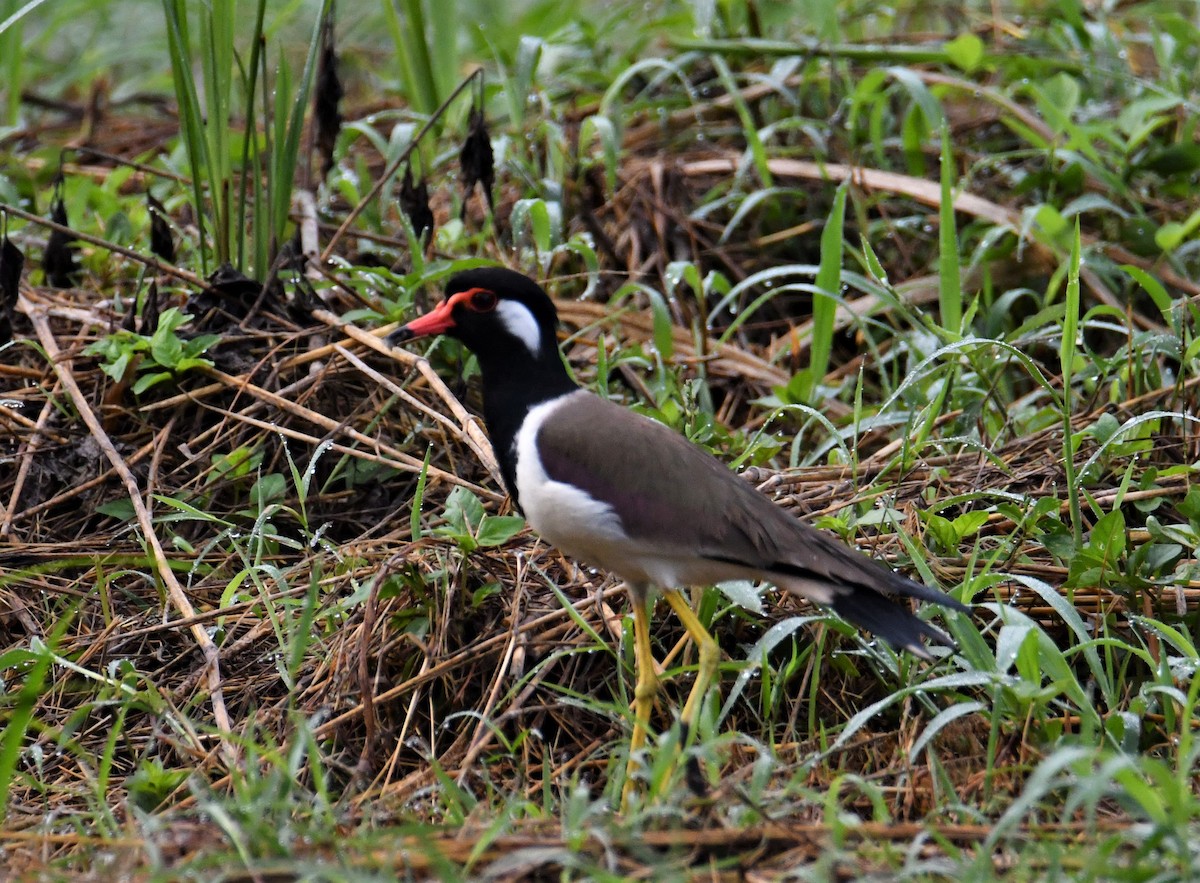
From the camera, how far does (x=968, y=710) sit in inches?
122

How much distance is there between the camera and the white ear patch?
365cm

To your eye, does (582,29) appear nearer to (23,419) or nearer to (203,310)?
(203,310)

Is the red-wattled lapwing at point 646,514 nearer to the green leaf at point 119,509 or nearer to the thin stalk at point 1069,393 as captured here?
the thin stalk at point 1069,393

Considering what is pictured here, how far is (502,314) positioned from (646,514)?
0.69m

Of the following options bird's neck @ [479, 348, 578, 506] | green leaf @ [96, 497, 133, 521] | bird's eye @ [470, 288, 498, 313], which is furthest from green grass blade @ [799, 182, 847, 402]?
green leaf @ [96, 497, 133, 521]

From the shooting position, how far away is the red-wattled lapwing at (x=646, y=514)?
10.7 feet

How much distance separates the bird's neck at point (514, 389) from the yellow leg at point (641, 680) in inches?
19.5

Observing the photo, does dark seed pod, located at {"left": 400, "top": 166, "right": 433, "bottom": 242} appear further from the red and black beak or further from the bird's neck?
the bird's neck

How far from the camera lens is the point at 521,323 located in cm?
365

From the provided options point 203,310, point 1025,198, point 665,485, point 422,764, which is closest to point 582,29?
point 1025,198

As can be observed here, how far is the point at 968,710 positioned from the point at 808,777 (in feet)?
1.26

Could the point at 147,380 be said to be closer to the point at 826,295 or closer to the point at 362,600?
the point at 362,600

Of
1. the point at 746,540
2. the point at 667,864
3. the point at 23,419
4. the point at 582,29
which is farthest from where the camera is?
the point at 582,29

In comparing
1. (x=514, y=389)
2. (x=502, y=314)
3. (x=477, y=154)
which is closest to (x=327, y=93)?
(x=477, y=154)
